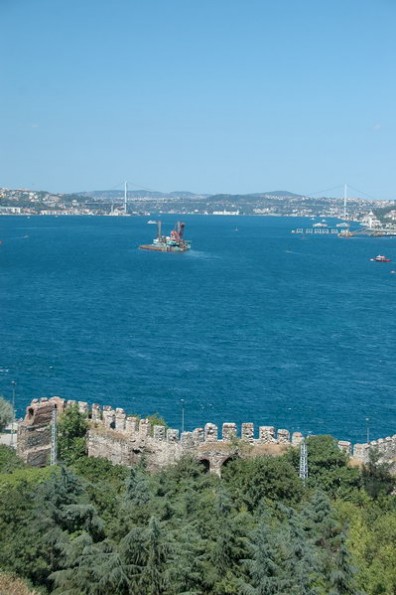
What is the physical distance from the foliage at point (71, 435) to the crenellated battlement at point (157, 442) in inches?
11.1

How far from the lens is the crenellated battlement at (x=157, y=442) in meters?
23.8

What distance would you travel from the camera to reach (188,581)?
14.8 m

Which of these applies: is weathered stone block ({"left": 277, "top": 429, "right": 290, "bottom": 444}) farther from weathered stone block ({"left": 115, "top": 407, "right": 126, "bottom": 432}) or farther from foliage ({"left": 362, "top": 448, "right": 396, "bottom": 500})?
weathered stone block ({"left": 115, "top": 407, "right": 126, "bottom": 432})

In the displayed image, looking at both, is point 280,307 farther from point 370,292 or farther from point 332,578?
point 332,578

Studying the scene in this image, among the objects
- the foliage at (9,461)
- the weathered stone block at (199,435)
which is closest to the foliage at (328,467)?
the weathered stone block at (199,435)

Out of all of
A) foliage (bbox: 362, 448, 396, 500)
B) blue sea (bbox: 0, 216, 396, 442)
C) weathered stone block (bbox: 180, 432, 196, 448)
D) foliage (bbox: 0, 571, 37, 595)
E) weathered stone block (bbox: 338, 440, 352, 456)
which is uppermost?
foliage (bbox: 0, 571, 37, 595)

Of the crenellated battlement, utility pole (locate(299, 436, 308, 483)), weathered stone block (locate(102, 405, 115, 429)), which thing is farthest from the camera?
weathered stone block (locate(102, 405, 115, 429))

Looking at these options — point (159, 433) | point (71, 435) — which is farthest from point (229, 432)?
point (71, 435)

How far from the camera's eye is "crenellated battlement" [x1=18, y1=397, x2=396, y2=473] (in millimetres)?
23781

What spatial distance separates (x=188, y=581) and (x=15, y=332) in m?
43.6

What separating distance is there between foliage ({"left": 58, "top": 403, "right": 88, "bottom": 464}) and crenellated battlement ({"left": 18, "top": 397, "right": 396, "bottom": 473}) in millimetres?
283

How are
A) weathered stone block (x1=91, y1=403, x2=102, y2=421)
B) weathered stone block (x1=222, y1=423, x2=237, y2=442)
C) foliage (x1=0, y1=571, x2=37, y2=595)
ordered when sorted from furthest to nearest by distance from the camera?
1. weathered stone block (x1=91, y1=403, x2=102, y2=421)
2. weathered stone block (x1=222, y1=423, x2=237, y2=442)
3. foliage (x1=0, y1=571, x2=37, y2=595)

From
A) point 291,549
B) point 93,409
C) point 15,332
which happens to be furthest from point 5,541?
point 15,332

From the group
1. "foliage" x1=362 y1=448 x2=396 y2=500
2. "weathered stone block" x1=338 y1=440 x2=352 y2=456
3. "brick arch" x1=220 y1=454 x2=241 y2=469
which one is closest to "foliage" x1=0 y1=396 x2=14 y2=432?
"brick arch" x1=220 y1=454 x2=241 y2=469
